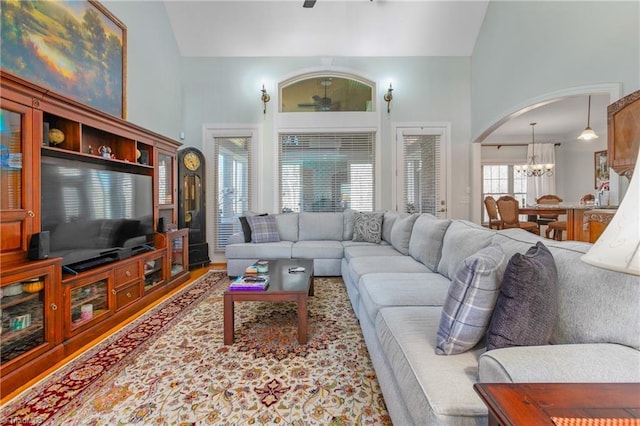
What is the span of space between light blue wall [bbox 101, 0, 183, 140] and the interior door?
12.3 ft

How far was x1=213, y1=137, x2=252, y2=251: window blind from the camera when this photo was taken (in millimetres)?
4980

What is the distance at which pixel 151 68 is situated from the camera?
13.2ft

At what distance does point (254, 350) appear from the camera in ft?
6.67

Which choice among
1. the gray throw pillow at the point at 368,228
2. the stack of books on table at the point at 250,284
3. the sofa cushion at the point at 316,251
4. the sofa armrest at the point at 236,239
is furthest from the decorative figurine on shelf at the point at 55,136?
the gray throw pillow at the point at 368,228

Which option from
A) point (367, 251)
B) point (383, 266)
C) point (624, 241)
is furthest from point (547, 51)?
point (624, 241)

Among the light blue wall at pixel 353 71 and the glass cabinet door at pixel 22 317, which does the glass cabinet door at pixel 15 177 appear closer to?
the glass cabinet door at pixel 22 317

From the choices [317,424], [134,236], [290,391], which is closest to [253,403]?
[290,391]

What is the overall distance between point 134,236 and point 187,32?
349 centimetres

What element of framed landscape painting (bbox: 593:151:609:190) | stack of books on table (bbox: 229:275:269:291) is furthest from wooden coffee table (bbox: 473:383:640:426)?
framed landscape painting (bbox: 593:151:609:190)

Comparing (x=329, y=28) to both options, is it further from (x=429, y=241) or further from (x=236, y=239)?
(x=429, y=241)

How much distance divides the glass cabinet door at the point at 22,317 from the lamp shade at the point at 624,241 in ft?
8.80

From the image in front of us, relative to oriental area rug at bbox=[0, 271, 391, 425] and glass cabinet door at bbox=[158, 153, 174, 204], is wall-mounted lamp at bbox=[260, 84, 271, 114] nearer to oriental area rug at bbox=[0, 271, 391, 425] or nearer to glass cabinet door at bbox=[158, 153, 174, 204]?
glass cabinet door at bbox=[158, 153, 174, 204]

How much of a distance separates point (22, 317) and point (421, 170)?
200 inches

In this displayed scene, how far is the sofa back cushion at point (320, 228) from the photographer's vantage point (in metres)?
4.34
